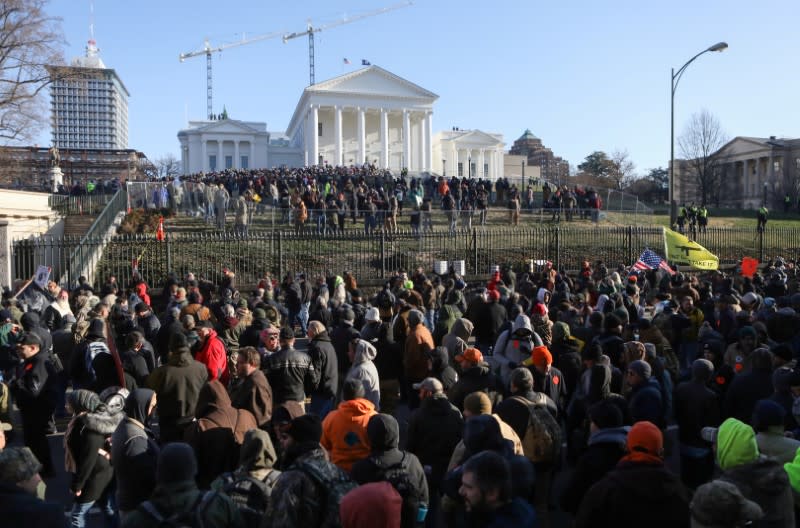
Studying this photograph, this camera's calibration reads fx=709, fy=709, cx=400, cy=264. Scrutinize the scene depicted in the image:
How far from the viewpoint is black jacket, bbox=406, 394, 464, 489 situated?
5.74m

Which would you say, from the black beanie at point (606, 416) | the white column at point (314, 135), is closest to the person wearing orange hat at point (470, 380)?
the black beanie at point (606, 416)

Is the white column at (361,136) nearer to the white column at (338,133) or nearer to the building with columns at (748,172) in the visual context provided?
the white column at (338,133)

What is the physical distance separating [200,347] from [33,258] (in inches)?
585

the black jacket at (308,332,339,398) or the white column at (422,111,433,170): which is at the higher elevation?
the white column at (422,111,433,170)

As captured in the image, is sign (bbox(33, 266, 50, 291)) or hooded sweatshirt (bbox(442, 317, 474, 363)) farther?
sign (bbox(33, 266, 50, 291))

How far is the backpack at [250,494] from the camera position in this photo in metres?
4.29

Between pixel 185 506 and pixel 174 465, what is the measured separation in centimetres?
24

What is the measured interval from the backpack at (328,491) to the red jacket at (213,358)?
4.06 meters

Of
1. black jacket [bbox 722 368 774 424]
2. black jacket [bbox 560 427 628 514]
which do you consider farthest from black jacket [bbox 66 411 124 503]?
black jacket [bbox 722 368 774 424]

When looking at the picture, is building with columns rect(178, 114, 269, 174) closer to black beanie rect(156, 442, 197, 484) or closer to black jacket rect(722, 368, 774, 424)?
black jacket rect(722, 368, 774, 424)

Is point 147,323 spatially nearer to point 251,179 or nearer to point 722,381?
point 722,381

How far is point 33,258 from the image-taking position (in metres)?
20.5

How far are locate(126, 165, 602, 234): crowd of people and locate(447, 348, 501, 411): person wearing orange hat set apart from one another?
1784 cm

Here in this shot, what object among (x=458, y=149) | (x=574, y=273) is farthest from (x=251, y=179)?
(x=458, y=149)
